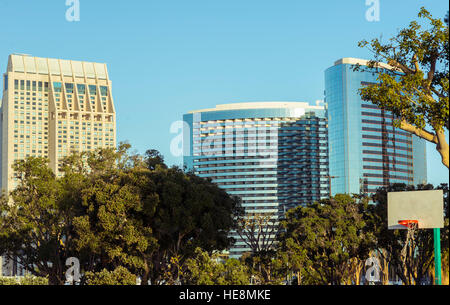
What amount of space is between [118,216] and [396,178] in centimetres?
10770

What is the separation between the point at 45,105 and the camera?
525 feet

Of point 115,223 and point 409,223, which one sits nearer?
point 409,223

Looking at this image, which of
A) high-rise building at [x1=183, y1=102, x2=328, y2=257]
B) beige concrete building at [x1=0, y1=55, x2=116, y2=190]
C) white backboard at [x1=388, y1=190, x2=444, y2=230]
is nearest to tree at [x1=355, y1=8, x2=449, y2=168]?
white backboard at [x1=388, y1=190, x2=444, y2=230]

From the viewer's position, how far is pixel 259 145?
14288 cm

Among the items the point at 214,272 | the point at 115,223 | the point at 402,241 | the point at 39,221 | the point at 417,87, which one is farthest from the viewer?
the point at 39,221

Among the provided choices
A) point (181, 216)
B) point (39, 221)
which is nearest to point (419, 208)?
point (181, 216)

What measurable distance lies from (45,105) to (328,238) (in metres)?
131

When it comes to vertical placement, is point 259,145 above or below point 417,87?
above

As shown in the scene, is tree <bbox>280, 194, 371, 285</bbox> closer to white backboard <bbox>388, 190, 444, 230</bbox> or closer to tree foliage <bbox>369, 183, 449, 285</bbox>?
tree foliage <bbox>369, 183, 449, 285</bbox>

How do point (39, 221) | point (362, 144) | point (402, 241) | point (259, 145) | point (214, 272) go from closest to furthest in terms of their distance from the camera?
1. point (214, 272)
2. point (402, 241)
3. point (39, 221)
4. point (362, 144)
5. point (259, 145)

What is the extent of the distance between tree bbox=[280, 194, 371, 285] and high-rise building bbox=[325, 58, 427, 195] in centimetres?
8779

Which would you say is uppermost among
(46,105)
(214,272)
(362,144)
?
(46,105)

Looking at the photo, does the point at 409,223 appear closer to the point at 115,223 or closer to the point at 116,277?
the point at 115,223

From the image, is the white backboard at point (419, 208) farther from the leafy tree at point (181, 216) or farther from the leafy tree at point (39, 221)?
the leafy tree at point (39, 221)
